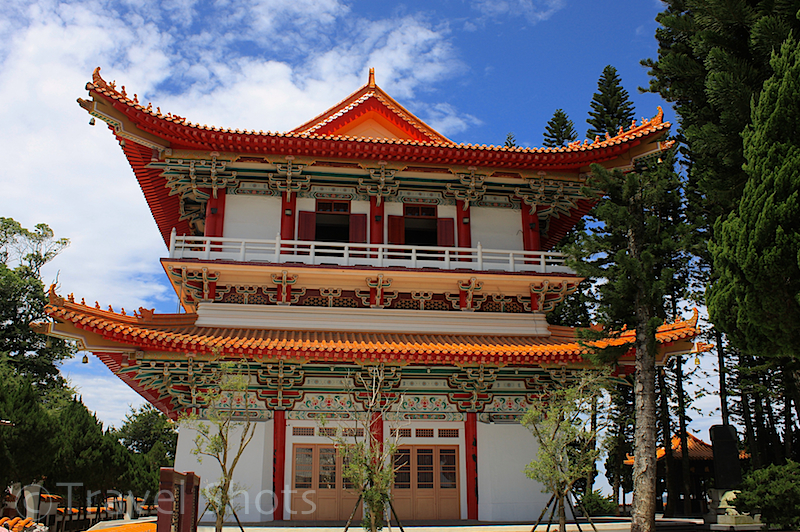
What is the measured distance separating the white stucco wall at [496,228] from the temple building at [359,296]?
0.05 metres

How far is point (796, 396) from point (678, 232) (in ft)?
37.0

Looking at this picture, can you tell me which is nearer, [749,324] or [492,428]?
[749,324]

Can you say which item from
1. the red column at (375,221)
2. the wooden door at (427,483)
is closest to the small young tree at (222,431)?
the wooden door at (427,483)

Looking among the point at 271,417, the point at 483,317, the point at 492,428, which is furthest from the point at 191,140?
the point at 492,428

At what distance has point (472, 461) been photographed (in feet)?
45.4

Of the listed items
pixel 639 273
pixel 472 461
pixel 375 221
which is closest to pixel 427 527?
pixel 472 461

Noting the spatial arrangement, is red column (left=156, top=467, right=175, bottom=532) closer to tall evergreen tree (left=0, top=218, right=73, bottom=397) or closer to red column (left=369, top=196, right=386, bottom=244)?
red column (left=369, top=196, right=386, bottom=244)

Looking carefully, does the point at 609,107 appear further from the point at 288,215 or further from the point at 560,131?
the point at 288,215

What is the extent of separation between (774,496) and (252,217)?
13.0m

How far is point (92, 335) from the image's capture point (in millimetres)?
12484

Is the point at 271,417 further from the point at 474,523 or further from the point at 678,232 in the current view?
the point at 678,232

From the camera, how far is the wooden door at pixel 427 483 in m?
13.6

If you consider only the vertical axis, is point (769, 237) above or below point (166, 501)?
above

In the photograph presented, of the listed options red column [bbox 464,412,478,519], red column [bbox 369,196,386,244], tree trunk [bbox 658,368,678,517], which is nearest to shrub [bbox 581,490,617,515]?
tree trunk [bbox 658,368,678,517]
